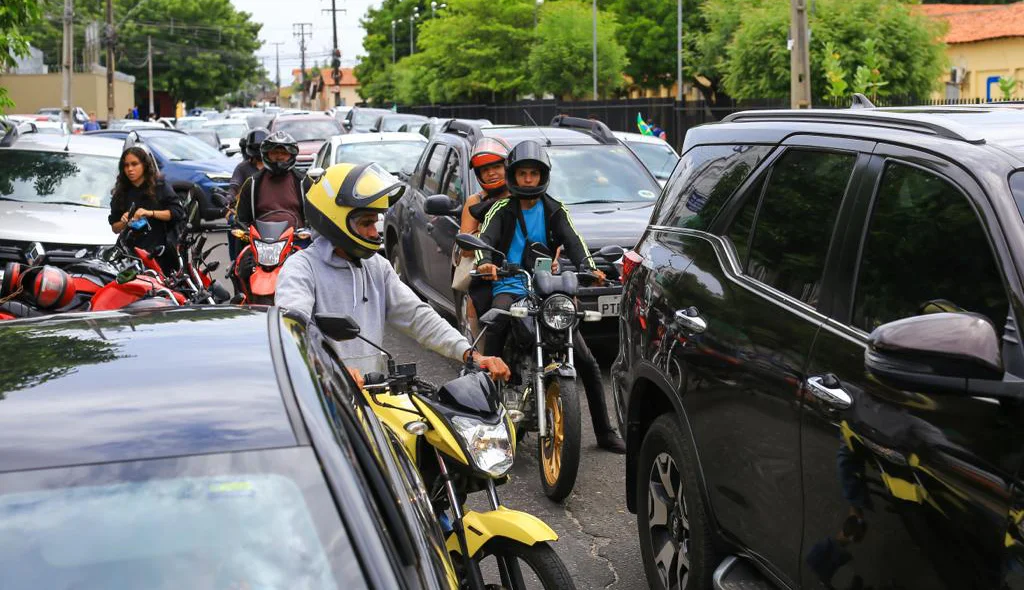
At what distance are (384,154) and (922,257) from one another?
586 inches

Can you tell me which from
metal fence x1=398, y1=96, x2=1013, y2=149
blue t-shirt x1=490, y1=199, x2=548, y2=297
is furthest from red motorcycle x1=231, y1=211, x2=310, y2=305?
metal fence x1=398, y1=96, x2=1013, y2=149

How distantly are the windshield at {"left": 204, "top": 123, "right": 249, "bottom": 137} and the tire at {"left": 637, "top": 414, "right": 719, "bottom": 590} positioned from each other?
34.6 metres

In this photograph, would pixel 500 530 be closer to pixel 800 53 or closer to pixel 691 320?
pixel 691 320

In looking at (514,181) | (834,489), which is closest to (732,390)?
(834,489)

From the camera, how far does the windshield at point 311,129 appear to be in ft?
102

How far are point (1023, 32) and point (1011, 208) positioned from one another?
42179mm

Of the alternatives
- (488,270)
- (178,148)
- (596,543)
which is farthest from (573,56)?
(596,543)

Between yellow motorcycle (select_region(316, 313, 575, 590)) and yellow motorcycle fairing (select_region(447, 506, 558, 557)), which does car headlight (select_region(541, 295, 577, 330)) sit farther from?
yellow motorcycle fairing (select_region(447, 506, 558, 557))

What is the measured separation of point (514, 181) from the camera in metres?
7.78

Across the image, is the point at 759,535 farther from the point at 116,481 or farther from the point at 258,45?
the point at 258,45

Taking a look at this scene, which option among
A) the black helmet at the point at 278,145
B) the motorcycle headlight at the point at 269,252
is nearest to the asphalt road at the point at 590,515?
the motorcycle headlight at the point at 269,252

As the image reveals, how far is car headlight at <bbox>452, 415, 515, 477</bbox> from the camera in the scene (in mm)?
4070

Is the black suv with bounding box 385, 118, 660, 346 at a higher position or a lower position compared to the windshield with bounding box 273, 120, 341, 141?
lower

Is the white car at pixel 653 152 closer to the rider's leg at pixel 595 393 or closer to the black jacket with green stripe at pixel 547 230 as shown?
the black jacket with green stripe at pixel 547 230
